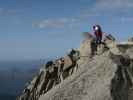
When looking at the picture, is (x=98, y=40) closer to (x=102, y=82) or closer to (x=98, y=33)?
(x=98, y=33)

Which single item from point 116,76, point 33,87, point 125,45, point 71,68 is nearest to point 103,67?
point 116,76

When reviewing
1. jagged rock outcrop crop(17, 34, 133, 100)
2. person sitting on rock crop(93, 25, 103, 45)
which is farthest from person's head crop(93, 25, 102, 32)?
jagged rock outcrop crop(17, 34, 133, 100)

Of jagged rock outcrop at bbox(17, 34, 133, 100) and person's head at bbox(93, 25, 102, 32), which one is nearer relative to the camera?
jagged rock outcrop at bbox(17, 34, 133, 100)

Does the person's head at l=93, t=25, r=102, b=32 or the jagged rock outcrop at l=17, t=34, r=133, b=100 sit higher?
the person's head at l=93, t=25, r=102, b=32

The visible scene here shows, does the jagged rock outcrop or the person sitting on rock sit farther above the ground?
the person sitting on rock

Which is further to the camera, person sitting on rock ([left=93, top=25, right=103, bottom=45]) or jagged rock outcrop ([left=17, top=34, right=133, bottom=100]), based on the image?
person sitting on rock ([left=93, top=25, right=103, bottom=45])

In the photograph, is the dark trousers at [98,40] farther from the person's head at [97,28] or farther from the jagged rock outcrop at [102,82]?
the jagged rock outcrop at [102,82]

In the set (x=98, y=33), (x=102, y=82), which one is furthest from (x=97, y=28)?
(x=102, y=82)

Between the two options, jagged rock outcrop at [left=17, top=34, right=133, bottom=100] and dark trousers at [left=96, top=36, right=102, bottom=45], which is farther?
dark trousers at [left=96, top=36, right=102, bottom=45]

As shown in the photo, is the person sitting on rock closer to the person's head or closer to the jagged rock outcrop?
the person's head

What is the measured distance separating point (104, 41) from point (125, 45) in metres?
8.90

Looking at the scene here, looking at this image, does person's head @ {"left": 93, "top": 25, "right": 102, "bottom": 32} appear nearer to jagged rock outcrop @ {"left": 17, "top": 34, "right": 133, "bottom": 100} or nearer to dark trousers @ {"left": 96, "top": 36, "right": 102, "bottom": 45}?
dark trousers @ {"left": 96, "top": 36, "right": 102, "bottom": 45}

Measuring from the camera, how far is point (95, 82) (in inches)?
1359

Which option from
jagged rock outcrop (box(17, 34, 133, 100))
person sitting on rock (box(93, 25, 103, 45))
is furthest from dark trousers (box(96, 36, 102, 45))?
jagged rock outcrop (box(17, 34, 133, 100))
